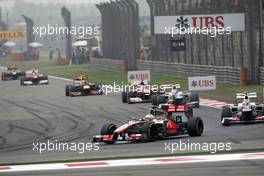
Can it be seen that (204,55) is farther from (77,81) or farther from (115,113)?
(115,113)

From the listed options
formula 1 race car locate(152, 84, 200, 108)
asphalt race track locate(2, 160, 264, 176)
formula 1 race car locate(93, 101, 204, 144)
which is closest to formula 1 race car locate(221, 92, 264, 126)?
formula 1 race car locate(93, 101, 204, 144)

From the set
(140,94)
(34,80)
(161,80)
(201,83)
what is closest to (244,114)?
(201,83)

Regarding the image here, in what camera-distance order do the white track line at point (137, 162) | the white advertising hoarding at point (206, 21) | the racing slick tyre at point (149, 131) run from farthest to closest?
1. the white advertising hoarding at point (206, 21)
2. the racing slick tyre at point (149, 131)
3. the white track line at point (137, 162)

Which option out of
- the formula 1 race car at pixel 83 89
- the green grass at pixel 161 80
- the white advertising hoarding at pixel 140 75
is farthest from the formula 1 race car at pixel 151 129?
the formula 1 race car at pixel 83 89

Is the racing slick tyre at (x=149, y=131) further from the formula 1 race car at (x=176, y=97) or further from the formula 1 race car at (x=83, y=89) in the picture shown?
the formula 1 race car at (x=83, y=89)

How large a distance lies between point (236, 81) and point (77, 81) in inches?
317

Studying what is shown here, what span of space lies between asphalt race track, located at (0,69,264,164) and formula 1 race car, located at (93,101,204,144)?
305mm

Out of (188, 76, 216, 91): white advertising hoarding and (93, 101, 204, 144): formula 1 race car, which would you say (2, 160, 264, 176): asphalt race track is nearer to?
(93, 101, 204, 144): formula 1 race car

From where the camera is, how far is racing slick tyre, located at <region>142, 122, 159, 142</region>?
853 inches

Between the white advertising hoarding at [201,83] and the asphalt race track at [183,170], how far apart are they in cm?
1568

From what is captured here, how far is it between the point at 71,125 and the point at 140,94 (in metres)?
7.75

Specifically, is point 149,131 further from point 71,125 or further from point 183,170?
point 71,125

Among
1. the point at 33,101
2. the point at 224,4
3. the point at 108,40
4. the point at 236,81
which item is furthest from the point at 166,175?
the point at 108,40

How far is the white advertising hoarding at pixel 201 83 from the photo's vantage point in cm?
3256
